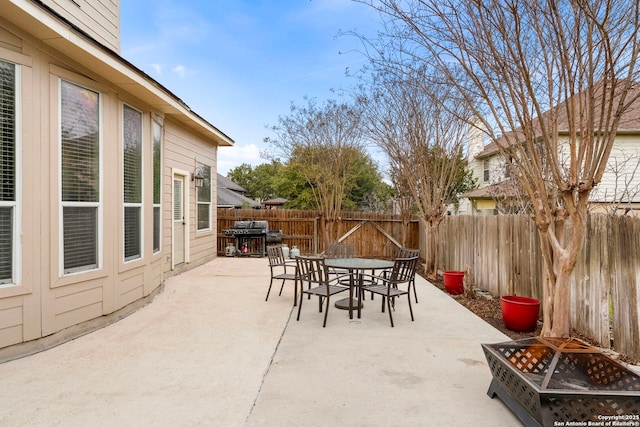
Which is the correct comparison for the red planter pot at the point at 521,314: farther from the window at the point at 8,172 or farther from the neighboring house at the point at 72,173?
the window at the point at 8,172

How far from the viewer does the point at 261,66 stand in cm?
1103

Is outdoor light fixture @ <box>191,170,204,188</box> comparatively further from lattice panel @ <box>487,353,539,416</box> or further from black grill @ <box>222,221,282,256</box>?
lattice panel @ <box>487,353,539,416</box>

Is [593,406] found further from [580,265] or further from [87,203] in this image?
[87,203]

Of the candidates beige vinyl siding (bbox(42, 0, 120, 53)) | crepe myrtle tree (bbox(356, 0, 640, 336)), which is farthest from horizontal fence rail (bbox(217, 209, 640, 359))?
beige vinyl siding (bbox(42, 0, 120, 53))

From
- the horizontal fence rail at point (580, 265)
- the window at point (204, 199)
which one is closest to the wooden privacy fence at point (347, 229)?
the horizontal fence rail at point (580, 265)

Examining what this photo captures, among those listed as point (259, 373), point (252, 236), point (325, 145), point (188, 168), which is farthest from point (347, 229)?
point (259, 373)

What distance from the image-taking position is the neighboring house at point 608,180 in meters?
7.69

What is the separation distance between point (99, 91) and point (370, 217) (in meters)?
9.13

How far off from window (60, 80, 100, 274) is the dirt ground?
15.8 feet

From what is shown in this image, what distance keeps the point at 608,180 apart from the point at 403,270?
31.3 feet

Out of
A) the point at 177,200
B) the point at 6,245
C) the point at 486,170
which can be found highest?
the point at 486,170

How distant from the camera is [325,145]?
436 inches

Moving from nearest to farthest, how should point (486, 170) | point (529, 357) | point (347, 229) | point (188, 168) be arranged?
1. point (529, 357)
2. point (188, 168)
3. point (347, 229)
4. point (486, 170)

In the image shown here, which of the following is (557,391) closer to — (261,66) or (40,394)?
(40,394)
